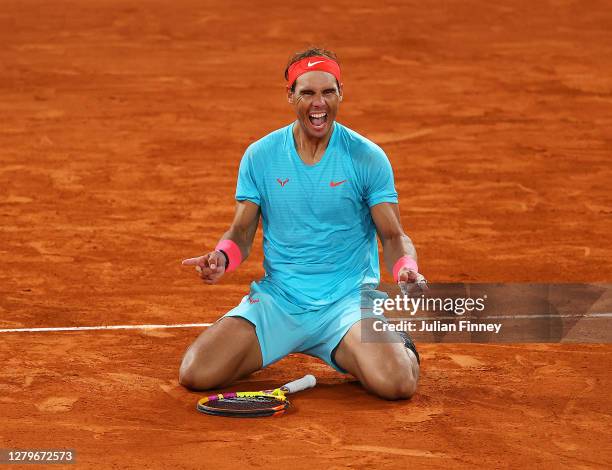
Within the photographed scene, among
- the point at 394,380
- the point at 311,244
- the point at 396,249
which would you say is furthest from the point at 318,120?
the point at 394,380

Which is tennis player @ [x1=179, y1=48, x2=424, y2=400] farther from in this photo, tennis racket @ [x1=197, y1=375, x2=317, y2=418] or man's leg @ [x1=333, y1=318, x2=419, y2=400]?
tennis racket @ [x1=197, y1=375, x2=317, y2=418]

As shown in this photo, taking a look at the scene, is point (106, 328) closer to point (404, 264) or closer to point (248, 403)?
point (248, 403)

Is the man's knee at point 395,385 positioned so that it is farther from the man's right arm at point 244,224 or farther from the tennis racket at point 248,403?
the man's right arm at point 244,224

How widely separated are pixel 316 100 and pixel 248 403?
5.22 feet

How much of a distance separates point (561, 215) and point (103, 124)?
4.67 meters

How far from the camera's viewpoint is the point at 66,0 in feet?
57.6

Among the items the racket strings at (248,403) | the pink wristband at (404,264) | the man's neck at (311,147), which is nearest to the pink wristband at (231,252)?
the man's neck at (311,147)

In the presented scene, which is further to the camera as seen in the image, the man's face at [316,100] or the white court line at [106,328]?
the white court line at [106,328]

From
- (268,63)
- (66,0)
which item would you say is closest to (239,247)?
(268,63)

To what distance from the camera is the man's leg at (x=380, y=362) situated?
6812 mm

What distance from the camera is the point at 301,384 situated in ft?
23.0

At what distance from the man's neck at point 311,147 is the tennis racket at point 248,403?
1.23 meters

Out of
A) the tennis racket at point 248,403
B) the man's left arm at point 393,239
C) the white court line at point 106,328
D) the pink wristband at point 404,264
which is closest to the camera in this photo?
the tennis racket at point 248,403

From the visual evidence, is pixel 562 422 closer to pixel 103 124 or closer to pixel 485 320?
pixel 485 320
